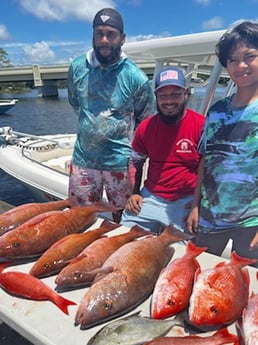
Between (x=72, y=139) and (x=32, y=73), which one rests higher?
(x=72, y=139)

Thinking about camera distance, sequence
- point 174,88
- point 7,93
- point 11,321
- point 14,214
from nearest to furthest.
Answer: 1. point 11,321
2. point 14,214
3. point 174,88
4. point 7,93

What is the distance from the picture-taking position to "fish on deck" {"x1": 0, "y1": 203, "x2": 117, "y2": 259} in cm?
187

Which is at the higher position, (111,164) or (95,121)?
(95,121)

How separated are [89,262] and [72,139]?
6268 millimetres

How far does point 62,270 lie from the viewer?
5.62 feet

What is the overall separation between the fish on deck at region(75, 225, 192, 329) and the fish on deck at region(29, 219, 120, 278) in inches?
9.8

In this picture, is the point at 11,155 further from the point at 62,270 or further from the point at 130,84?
the point at 62,270

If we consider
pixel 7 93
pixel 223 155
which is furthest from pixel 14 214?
pixel 7 93

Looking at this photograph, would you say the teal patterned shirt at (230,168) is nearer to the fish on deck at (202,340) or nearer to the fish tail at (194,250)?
the fish tail at (194,250)

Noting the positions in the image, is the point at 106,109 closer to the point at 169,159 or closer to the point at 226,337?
the point at 169,159

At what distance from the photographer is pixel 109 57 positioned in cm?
287

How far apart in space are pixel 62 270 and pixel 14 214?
2.32ft

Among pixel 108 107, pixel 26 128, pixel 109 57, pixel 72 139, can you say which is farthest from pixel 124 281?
pixel 26 128

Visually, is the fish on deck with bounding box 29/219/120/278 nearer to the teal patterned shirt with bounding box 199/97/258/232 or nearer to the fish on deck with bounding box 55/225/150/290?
the fish on deck with bounding box 55/225/150/290
